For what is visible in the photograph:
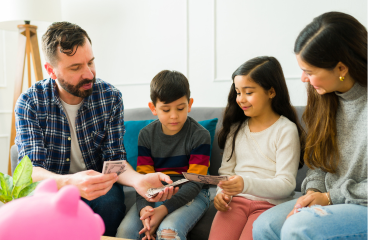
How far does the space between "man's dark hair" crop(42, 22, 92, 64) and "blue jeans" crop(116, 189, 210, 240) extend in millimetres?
882

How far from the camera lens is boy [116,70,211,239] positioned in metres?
1.37

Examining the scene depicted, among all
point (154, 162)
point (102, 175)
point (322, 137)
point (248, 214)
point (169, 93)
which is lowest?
point (248, 214)

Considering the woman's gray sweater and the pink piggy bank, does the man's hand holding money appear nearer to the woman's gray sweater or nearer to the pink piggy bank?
the pink piggy bank

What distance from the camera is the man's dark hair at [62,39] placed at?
157 cm

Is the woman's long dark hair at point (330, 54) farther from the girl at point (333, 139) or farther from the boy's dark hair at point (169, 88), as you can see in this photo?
the boy's dark hair at point (169, 88)

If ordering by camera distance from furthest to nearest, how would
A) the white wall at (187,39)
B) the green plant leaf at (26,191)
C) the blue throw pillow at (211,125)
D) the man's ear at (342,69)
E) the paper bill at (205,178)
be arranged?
1. the white wall at (187,39)
2. the blue throw pillow at (211,125)
3. the paper bill at (205,178)
4. the man's ear at (342,69)
5. the green plant leaf at (26,191)

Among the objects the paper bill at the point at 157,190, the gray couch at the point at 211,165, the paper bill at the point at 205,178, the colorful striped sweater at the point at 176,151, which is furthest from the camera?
the colorful striped sweater at the point at 176,151

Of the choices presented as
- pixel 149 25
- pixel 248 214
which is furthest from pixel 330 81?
pixel 149 25

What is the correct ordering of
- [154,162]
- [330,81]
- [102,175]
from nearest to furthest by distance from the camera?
[330,81] → [102,175] → [154,162]

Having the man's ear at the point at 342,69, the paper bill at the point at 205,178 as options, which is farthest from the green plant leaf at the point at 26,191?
the man's ear at the point at 342,69

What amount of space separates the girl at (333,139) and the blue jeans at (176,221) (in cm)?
32

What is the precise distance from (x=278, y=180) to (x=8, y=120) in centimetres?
287

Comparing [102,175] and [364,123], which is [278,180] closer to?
[364,123]

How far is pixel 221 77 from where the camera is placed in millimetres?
2352
